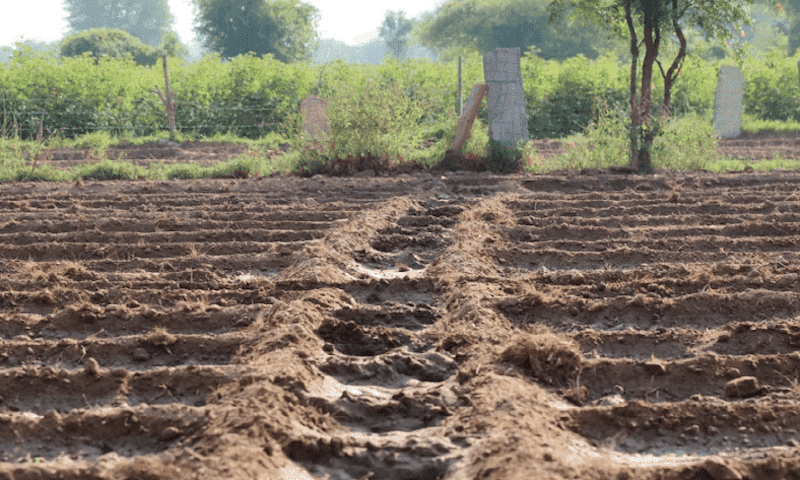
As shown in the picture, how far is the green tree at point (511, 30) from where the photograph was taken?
37906 millimetres

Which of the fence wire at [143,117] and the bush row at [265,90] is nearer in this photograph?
the fence wire at [143,117]

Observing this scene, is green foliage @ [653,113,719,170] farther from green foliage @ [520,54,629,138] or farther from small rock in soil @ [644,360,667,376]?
small rock in soil @ [644,360,667,376]

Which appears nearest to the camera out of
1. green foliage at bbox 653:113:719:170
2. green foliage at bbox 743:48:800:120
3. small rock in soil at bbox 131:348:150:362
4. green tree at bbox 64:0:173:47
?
small rock in soil at bbox 131:348:150:362

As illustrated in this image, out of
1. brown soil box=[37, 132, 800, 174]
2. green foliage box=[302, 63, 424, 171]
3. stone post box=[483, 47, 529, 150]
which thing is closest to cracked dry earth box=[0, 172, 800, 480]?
green foliage box=[302, 63, 424, 171]

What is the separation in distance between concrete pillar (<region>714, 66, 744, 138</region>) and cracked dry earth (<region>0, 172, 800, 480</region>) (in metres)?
10.2

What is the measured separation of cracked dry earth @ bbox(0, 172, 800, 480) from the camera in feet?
8.93

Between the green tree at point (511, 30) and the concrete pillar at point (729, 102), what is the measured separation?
20895 millimetres

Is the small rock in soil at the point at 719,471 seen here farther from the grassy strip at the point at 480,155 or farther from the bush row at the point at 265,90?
the bush row at the point at 265,90

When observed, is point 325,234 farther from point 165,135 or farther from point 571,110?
point 571,110

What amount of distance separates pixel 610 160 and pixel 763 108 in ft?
36.4

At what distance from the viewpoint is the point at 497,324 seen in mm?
3992

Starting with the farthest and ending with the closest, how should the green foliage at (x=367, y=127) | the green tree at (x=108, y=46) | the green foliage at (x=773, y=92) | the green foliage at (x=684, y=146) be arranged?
the green tree at (x=108, y=46)
the green foliage at (x=773, y=92)
the green foliage at (x=367, y=127)
the green foliage at (x=684, y=146)

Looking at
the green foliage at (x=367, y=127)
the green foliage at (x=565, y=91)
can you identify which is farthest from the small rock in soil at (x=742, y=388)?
the green foliage at (x=565, y=91)

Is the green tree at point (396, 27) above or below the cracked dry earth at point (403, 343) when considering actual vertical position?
above
